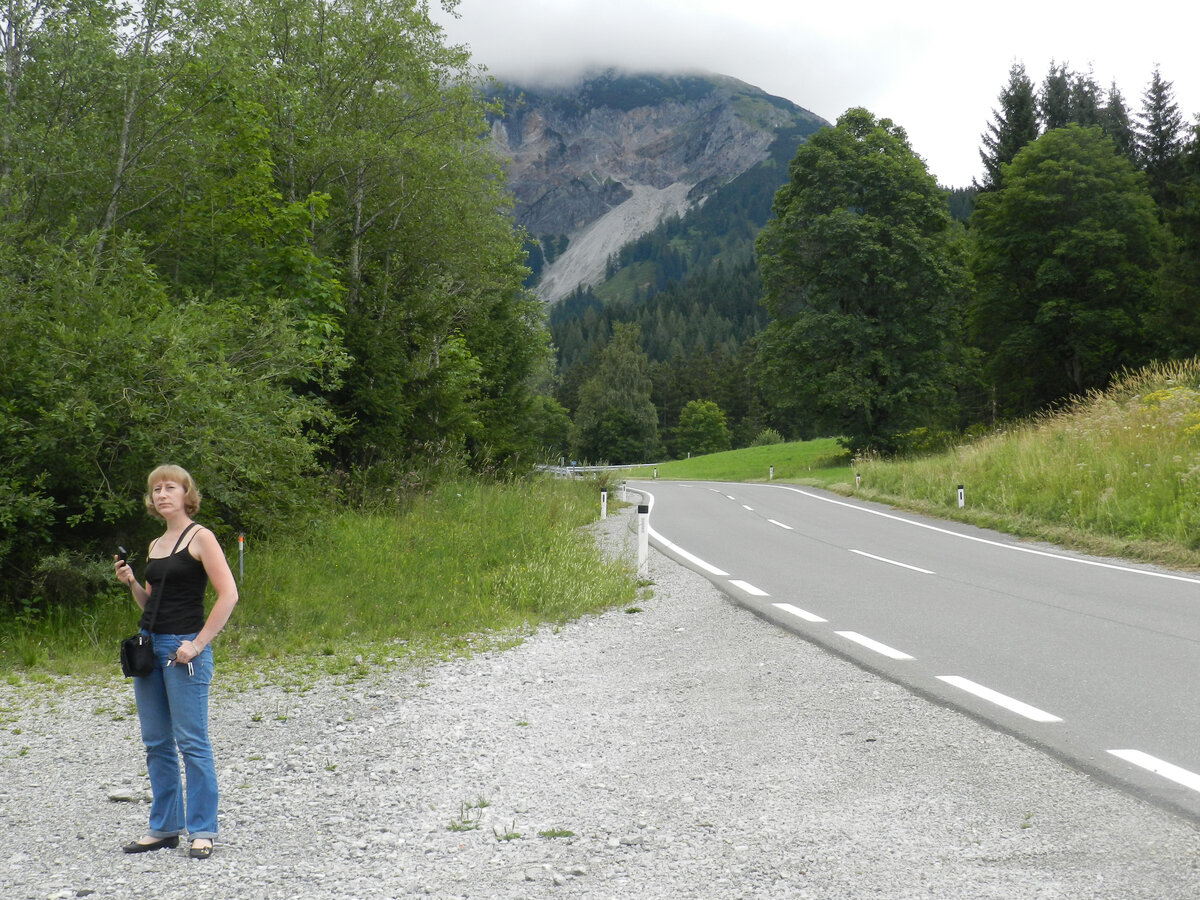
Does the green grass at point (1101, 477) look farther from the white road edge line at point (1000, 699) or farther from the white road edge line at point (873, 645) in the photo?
the white road edge line at point (1000, 699)

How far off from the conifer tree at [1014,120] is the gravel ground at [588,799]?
55.7 metres

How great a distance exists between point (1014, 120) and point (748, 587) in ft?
176

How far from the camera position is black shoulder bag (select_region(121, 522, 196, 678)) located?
4.10m

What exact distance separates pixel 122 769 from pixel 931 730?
4.37 metres

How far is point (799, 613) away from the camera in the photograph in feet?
30.3

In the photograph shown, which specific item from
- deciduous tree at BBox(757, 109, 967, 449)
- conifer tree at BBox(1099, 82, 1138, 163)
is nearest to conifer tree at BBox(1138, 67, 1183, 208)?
conifer tree at BBox(1099, 82, 1138, 163)

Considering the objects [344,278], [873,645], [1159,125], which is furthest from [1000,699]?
[1159,125]

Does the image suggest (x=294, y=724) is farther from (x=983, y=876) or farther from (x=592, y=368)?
(x=592, y=368)

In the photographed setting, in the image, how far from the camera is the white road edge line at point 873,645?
284 inches

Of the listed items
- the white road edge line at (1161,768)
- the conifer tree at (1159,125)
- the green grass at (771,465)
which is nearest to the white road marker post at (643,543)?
the white road edge line at (1161,768)

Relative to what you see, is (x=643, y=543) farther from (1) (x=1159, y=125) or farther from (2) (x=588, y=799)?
(1) (x=1159, y=125)

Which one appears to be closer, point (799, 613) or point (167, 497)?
point (167, 497)

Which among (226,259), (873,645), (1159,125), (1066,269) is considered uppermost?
(1159,125)

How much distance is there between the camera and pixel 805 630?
8.35 meters
